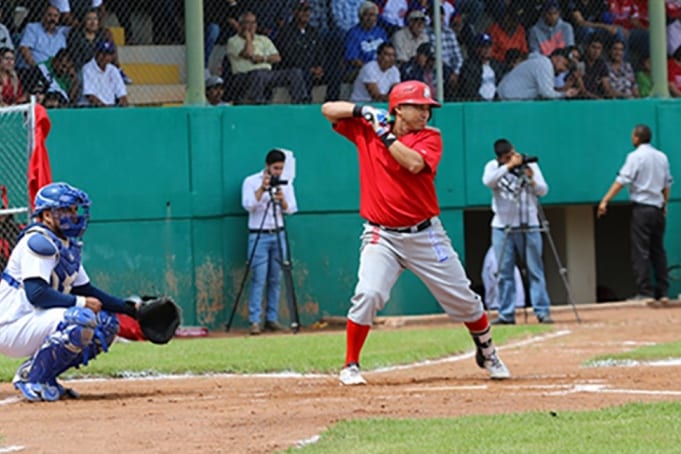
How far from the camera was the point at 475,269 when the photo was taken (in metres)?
21.9

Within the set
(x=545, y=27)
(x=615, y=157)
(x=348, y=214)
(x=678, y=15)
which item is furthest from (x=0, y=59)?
(x=678, y=15)

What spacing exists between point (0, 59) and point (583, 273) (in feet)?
28.2

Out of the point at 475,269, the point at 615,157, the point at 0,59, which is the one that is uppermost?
the point at 0,59

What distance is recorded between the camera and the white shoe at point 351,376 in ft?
31.6

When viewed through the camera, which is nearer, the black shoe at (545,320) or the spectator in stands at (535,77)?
the black shoe at (545,320)

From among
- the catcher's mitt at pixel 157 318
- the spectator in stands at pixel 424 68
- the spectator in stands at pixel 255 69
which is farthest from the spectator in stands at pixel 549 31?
the catcher's mitt at pixel 157 318

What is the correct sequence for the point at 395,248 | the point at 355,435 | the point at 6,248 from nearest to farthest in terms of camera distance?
1. the point at 355,435
2. the point at 395,248
3. the point at 6,248

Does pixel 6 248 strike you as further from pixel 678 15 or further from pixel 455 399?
pixel 678 15

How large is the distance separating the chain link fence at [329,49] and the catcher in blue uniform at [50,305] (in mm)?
7115

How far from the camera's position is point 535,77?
18.8 metres

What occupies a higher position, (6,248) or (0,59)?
(0,59)

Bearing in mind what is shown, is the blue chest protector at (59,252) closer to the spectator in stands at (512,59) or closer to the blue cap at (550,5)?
the spectator in stands at (512,59)

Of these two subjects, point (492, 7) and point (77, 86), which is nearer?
point (77, 86)

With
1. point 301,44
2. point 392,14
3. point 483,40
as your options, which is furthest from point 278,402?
point 483,40
